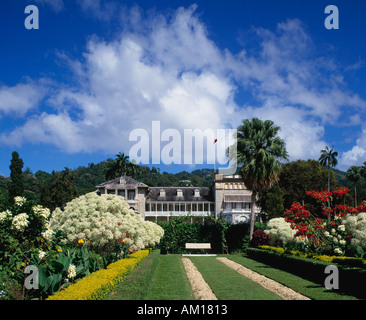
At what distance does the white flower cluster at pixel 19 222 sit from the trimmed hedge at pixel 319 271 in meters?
9.08

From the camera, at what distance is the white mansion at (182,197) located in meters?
48.1

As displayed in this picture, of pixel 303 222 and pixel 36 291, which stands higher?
pixel 303 222

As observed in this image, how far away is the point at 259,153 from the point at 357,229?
51.4 feet

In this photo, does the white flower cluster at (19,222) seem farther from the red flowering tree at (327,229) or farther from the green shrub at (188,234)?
the green shrub at (188,234)

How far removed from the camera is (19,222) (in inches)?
338

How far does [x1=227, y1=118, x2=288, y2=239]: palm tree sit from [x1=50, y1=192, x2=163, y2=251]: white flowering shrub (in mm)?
13963

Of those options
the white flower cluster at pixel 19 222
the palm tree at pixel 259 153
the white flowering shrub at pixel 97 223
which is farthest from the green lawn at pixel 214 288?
the palm tree at pixel 259 153

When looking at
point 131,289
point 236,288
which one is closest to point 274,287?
point 236,288

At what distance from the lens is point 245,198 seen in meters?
49.0

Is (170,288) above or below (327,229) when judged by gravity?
below

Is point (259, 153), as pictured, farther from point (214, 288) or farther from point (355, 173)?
point (355, 173)

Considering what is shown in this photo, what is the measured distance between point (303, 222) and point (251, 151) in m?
13.5
